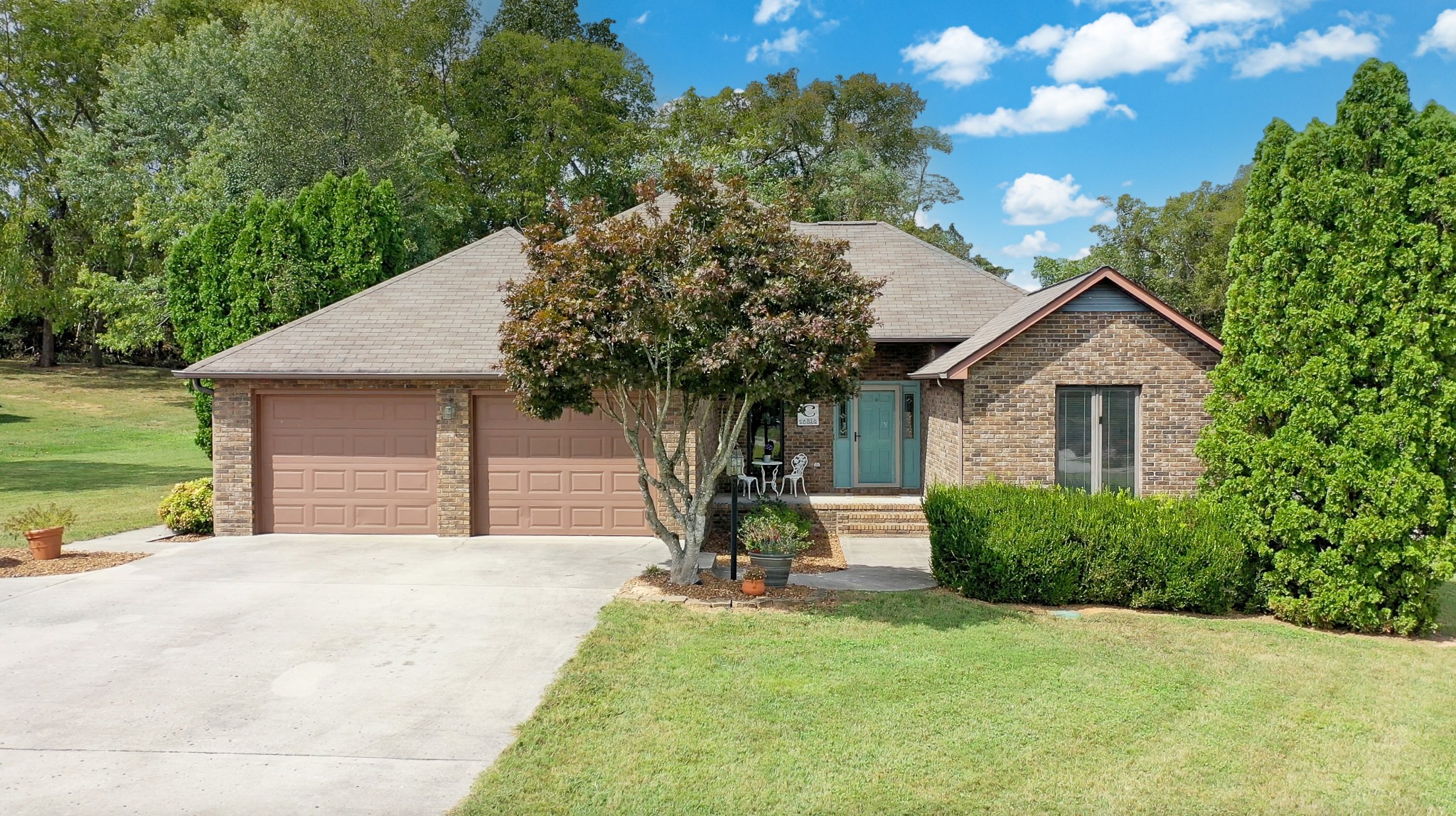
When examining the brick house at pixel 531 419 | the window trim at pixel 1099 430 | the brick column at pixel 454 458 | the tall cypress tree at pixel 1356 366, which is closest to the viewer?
the tall cypress tree at pixel 1356 366

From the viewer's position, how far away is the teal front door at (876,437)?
16188 mm

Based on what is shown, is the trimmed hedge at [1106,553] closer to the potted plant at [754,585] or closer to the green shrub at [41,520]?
the potted plant at [754,585]

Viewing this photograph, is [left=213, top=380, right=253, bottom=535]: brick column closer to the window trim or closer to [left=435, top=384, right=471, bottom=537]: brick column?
[left=435, top=384, right=471, bottom=537]: brick column

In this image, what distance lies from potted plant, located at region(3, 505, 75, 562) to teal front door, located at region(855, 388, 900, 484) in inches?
496

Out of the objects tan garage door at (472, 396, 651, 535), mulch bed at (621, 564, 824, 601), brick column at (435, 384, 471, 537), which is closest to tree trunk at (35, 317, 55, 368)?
brick column at (435, 384, 471, 537)

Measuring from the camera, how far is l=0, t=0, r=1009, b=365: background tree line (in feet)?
85.7

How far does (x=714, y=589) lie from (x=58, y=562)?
9.11 m

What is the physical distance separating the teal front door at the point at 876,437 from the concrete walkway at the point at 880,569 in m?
2.28

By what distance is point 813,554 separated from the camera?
512 inches

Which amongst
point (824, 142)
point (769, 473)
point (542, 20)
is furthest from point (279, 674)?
point (542, 20)

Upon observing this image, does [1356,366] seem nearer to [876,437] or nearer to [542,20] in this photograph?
[876,437]

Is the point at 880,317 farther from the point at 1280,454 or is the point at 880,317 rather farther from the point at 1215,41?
the point at 1215,41

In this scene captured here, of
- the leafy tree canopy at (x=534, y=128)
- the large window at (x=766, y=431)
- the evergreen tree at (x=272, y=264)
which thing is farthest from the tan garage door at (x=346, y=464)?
the leafy tree canopy at (x=534, y=128)

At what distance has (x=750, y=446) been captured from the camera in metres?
16.4
